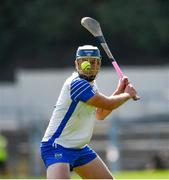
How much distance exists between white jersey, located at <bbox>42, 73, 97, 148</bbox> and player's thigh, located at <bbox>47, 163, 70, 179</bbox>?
257mm

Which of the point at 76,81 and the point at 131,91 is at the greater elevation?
the point at 76,81

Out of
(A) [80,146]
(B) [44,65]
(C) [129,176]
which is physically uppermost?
(A) [80,146]

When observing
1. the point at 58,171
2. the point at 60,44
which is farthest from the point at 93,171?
the point at 60,44

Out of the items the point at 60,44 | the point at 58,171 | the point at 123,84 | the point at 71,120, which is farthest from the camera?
the point at 60,44

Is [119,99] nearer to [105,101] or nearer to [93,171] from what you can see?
[105,101]

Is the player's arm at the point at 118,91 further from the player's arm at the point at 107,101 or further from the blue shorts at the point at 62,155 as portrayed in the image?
the blue shorts at the point at 62,155

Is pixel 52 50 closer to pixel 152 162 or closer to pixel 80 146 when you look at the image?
pixel 152 162

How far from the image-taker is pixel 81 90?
10789 mm

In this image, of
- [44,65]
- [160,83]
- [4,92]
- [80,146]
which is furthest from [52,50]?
[80,146]

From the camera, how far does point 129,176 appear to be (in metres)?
20.3

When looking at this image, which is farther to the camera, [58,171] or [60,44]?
[60,44]

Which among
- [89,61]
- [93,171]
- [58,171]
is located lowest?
[93,171]

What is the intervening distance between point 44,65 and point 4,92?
41.5ft

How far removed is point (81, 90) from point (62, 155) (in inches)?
26.8
